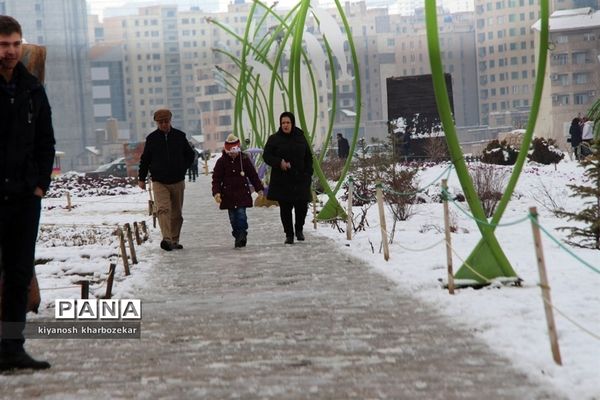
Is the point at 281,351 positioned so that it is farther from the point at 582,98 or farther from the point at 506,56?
the point at 506,56

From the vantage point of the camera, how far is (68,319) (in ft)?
23.7

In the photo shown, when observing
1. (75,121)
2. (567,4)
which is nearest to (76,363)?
(567,4)

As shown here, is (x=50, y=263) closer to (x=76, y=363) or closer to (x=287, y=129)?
(x=287, y=129)

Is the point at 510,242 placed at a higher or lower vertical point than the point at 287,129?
lower

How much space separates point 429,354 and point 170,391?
1.33 meters

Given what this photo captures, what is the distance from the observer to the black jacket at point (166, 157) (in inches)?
489

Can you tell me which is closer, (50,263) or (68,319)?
(68,319)

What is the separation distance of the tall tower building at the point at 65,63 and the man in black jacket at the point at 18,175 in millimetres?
145358

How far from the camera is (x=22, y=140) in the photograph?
5.35m

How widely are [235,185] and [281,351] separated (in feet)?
23.0

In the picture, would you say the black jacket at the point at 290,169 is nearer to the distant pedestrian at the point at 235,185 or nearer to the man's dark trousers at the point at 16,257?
the distant pedestrian at the point at 235,185

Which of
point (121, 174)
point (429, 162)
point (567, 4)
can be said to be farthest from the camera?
point (567, 4)

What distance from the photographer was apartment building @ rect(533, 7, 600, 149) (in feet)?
347

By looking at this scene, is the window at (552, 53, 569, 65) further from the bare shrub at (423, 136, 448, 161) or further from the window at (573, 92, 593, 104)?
the bare shrub at (423, 136, 448, 161)
